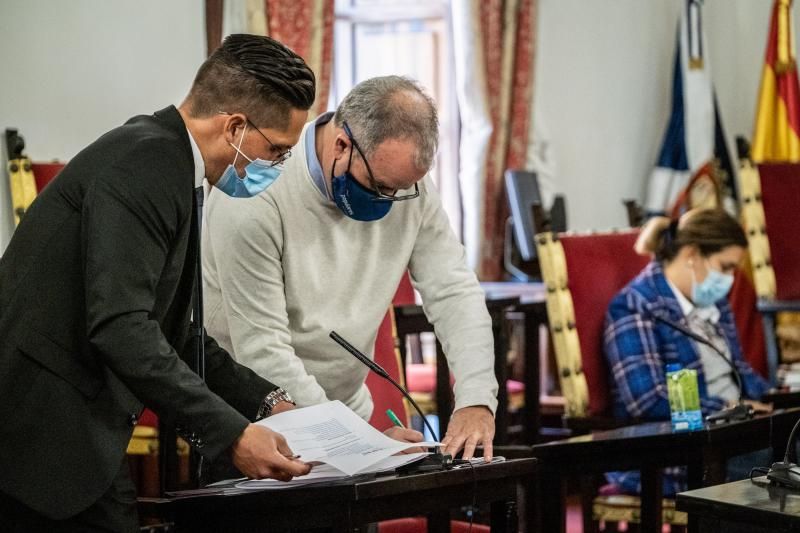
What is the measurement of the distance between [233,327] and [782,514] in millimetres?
1056

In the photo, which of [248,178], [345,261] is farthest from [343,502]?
[345,261]

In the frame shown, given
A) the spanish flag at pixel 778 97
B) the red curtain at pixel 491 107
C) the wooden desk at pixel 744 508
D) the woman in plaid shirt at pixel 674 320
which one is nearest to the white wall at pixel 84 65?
the red curtain at pixel 491 107

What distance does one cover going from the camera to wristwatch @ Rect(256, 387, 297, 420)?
1.95m

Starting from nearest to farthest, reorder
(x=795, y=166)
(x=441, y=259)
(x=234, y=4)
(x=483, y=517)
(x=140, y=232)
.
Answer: (x=140, y=232), (x=441, y=259), (x=483, y=517), (x=795, y=166), (x=234, y=4)

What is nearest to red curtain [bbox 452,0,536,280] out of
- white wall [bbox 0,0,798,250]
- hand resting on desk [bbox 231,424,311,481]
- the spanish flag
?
white wall [bbox 0,0,798,250]

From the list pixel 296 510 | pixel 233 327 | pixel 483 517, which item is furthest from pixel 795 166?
pixel 296 510

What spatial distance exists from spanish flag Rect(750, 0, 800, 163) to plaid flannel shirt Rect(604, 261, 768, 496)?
2.53 metres

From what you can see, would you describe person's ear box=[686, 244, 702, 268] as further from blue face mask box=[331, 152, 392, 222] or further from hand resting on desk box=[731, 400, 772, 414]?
blue face mask box=[331, 152, 392, 222]

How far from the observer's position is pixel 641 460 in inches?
96.3

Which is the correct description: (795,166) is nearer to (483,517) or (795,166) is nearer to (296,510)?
(483,517)

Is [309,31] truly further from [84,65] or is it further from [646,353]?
[646,353]

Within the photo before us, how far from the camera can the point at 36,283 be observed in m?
1.59

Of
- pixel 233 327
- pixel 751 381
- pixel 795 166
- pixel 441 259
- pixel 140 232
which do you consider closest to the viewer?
pixel 140 232

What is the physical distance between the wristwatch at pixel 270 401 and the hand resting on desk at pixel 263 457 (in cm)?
31
